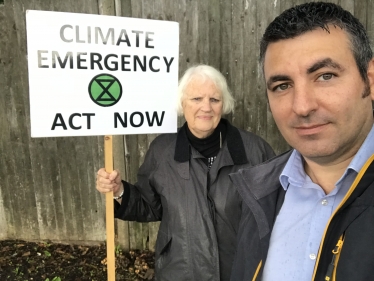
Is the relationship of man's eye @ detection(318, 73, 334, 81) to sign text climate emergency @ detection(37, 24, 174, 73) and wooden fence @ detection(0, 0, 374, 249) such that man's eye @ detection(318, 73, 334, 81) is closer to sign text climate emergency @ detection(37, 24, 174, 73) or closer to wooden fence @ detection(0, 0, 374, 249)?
sign text climate emergency @ detection(37, 24, 174, 73)

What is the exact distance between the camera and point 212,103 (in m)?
2.14

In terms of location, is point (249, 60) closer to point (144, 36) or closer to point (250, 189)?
point (144, 36)

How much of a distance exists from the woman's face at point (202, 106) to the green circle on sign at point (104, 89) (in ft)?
1.58

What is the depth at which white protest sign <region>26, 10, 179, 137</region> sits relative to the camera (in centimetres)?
178

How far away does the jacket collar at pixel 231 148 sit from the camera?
2.02m

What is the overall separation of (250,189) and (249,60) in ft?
5.86

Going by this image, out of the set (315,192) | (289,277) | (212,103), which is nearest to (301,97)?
(315,192)

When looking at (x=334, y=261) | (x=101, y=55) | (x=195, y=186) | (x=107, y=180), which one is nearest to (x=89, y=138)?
(x=107, y=180)

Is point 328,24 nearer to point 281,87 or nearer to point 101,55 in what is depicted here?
point 281,87

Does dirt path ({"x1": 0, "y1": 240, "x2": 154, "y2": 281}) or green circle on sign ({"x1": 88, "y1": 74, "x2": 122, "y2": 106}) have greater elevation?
green circle on sign ({"x1": 88, "y1": 74, "x2": 122, "y2": 106})

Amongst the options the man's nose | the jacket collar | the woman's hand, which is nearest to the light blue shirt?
the man's nose

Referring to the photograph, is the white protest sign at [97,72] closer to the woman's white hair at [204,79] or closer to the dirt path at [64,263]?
the woman's white hair at [204,79]

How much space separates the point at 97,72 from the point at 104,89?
4.2 inches

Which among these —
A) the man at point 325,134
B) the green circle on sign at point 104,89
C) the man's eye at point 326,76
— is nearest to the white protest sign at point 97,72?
the green circle on sign at point 104,89
